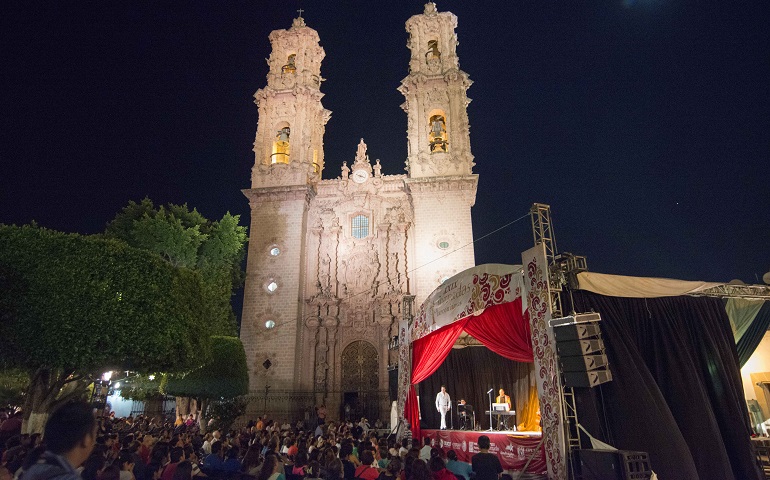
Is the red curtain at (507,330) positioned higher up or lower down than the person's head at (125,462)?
higher up

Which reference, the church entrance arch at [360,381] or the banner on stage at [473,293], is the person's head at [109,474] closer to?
the banner on stage at [473,293]

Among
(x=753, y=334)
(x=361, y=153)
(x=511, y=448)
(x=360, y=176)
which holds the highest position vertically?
(x=361, y=153)

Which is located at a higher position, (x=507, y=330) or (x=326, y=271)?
(x=326, y=271)

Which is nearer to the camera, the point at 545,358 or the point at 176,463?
the point at 176,463

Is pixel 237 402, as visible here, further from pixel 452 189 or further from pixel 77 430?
pixel 77 430

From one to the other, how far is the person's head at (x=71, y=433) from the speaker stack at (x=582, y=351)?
23.7ft

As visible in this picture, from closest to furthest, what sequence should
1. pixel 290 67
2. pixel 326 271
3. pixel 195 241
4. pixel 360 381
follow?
pixel 360 381, pixel 195 241, pixel 326 271, pixel 290 67

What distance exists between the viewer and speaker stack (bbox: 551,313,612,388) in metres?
7.88

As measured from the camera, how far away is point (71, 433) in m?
2.92

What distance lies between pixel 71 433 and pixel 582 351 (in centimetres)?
745

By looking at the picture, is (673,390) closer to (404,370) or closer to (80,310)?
(404,370)

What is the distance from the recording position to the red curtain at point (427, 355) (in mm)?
11891

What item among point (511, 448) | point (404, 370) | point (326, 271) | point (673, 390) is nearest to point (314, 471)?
point (511, 448)

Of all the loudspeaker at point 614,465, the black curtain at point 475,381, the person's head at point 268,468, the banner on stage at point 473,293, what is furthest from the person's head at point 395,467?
the black curtain at point 475,381
